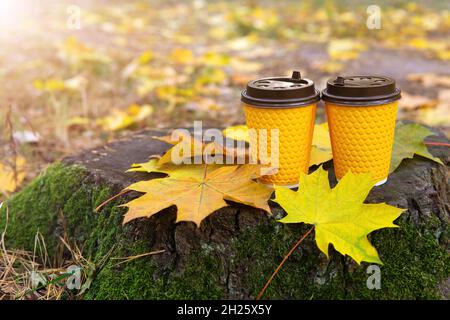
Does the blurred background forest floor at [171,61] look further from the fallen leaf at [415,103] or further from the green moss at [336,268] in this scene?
the green moss at [336,268]

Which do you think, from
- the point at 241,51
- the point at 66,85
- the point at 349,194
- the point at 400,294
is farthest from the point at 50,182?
the point at 241,51

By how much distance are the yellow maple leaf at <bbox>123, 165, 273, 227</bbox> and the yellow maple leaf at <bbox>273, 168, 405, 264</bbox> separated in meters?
0.07

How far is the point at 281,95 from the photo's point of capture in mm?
1117

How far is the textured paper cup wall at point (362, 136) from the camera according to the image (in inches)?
45.4

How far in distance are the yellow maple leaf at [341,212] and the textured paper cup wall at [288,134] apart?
0.33 ft

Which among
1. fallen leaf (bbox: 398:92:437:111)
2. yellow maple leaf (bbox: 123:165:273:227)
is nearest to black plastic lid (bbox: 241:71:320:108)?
yellow maple leaf (bbox: 123:165:273:227)

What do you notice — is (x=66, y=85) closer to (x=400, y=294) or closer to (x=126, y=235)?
(x=126, y=235)

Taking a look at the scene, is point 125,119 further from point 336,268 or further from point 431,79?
point 431,79

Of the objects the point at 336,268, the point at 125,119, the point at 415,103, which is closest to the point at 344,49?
the point at 415,103

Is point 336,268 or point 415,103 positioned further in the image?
point 415,103

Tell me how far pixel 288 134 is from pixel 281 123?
0.03 m

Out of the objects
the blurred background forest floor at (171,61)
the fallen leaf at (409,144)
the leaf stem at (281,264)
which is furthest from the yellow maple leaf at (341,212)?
the blurred background forest floor at (171,61)

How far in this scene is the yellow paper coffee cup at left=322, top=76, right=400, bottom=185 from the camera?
113 cm

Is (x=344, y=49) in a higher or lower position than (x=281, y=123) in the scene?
lower
